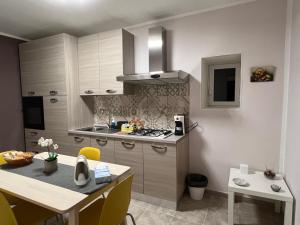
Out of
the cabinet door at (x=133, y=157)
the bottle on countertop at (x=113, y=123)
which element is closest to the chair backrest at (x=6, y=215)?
the cabinet door at (x=133, y=157)

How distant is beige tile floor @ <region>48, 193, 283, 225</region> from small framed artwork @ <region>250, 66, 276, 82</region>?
1448 mm

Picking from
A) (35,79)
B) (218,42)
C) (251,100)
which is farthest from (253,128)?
(35,79)

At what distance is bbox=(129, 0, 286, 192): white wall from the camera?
2045mm

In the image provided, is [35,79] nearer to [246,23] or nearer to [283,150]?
[246,23]

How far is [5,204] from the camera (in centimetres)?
108

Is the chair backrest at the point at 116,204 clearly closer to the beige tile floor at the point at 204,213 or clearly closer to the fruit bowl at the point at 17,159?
the beige tile floor at the point at 204,213

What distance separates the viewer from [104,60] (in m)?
2.72

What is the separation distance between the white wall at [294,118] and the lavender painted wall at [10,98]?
389 centimetres

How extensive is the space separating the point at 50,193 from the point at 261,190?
172cm

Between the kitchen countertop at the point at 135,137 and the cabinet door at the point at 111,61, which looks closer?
the kitchen countertop at the point at 135,137

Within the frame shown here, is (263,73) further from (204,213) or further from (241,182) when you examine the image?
(204,213)

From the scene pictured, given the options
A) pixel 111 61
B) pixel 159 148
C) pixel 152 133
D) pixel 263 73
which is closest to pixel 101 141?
pixel 152 133

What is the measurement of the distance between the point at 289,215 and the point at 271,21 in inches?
75.2

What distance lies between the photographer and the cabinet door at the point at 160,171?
2.10m
